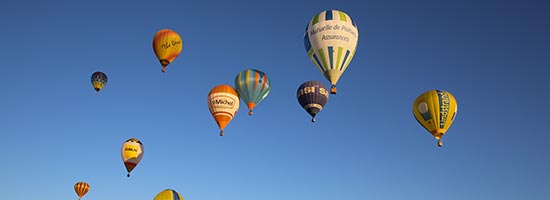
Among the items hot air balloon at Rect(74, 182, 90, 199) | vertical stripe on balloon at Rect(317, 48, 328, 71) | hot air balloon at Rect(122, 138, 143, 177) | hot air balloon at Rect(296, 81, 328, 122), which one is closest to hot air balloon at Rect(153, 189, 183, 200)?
hot air balloon at Rect(122, 138, 143, 177)

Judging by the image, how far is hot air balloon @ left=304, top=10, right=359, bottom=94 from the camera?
1139 inches

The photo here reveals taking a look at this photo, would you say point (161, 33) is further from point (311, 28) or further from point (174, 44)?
point (311, 28)

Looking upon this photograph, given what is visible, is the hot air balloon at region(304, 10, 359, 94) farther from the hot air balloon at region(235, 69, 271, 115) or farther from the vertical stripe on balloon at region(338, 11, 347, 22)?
the hot air balloon at region(235, 69, 271, 115)

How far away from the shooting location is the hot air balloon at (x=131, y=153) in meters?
40.9

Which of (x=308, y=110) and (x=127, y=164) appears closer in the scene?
(x=308, y=110)

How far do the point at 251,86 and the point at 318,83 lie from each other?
16.9ft

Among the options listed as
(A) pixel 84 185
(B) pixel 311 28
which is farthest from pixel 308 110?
(A) pixel 84 185

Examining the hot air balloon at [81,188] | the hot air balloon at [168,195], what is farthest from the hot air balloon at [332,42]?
the hot air balloon at [81,188]

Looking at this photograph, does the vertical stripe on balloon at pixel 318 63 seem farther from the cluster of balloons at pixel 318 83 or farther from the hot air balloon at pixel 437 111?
the hot air balloon at pixel 437 111

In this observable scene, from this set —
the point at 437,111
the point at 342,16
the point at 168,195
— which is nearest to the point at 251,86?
the point at 342,16

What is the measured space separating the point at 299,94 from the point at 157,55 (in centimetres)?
1014

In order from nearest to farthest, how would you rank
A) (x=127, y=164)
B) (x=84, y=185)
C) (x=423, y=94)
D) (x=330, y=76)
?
(x=330, y=76), (x=423, y=94), (x=127, y=164), (x=84, y=185)

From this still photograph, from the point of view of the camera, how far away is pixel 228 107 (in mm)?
33125

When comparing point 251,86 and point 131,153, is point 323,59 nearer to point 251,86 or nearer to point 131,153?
point 251,86
